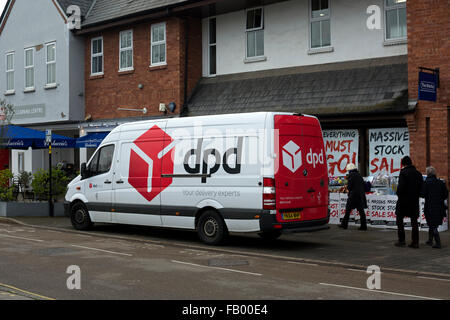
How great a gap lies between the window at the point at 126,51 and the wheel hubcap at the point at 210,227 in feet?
37.9

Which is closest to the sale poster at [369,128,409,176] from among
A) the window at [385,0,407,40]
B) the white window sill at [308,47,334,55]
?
the window at [385,0,407,40]

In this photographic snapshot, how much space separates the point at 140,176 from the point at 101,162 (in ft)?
5.34

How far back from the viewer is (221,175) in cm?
1230

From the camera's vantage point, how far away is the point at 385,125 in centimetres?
1599

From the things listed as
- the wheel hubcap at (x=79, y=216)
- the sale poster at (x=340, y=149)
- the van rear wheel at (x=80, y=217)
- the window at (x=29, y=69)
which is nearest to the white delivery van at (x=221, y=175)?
the van rear wheel at (x=80, y=217)

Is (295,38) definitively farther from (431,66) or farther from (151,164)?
(151,164)

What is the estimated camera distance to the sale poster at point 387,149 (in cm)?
1571

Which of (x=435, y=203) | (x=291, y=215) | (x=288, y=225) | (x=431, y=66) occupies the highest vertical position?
(x=431, y=66)

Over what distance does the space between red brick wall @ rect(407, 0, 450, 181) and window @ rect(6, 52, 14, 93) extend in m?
19.2

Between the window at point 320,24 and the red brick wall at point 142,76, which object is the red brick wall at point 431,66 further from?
the red brick wall at point 142,76

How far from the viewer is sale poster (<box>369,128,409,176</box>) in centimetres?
1571

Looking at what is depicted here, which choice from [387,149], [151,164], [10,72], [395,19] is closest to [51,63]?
[10,72]
